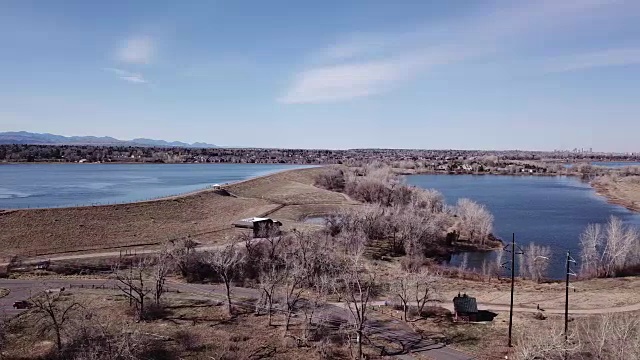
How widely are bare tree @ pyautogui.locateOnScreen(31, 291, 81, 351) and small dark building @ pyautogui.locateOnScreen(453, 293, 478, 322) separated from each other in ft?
84.3

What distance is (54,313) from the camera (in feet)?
113

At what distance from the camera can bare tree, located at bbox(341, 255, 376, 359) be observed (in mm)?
30219

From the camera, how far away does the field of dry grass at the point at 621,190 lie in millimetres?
108688

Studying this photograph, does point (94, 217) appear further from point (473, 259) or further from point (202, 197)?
point (473, 259)

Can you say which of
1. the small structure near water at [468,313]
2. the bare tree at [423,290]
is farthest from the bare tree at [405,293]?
the small structure near water at [468,313]

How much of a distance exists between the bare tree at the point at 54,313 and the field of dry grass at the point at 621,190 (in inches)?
4129

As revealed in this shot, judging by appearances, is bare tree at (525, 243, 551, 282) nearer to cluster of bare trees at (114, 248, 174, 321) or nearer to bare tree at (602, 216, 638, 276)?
bare tree at (602, 216, 638, 276)

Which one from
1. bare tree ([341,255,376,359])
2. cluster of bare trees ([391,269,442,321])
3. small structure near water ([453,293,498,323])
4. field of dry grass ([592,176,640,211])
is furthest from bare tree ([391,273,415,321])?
field of dry grass ([592,176,640,211])

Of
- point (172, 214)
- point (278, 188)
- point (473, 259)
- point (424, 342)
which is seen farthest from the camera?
point (278, 188)

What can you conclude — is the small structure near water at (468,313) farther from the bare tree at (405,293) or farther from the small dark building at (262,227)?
the small dark building at (262,227)

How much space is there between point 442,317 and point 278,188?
269 feet

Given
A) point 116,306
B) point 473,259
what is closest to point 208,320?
point 116,306

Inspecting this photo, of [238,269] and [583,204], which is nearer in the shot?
[238,269]

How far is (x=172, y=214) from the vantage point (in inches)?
3012
